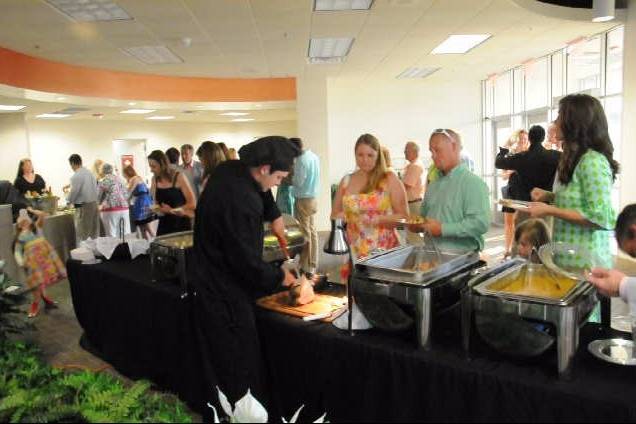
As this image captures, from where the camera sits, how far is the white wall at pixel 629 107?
4.15 m

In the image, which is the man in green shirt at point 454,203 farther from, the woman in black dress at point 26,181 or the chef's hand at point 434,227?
the woman in black dress at point 26,181

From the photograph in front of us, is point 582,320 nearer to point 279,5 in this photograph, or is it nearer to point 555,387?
point 555,387

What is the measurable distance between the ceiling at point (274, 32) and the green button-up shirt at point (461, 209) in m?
2.47

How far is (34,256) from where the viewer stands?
3490mm

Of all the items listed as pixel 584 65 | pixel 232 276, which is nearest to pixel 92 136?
pixel 584 65

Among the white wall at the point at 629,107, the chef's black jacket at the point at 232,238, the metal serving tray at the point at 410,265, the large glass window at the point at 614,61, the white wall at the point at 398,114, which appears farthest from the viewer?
the white wall at the point at 398,114

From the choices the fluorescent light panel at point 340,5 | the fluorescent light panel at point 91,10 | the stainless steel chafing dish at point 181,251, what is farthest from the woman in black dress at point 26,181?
the stainless steel chafing dish at point 181,251

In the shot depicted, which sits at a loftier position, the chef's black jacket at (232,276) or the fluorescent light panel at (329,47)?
the fluorescent light panel at (329,47)

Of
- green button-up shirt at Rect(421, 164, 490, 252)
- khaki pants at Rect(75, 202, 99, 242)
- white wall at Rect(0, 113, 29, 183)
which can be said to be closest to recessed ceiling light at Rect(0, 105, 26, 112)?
white wall at Rect(0, 113, 29, 183)

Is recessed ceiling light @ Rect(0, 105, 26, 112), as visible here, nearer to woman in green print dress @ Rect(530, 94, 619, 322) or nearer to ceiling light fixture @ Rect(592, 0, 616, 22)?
ceiling light fixture @ Rect(592, 0, 616, 22)

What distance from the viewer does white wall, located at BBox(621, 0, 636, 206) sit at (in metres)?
A: 4.15

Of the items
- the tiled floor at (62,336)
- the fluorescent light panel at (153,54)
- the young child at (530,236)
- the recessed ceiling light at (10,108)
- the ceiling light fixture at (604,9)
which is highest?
the fluorescent light panel at (153,54)

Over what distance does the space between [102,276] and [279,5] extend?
245 centimetres

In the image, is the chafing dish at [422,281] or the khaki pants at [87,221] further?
the khaki pants at [87,221]
